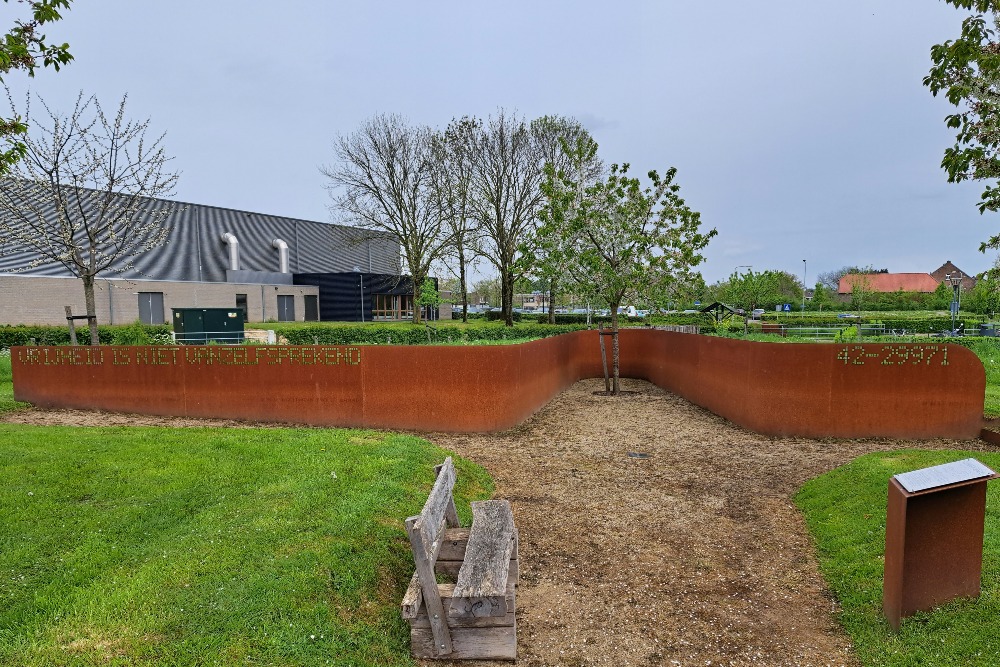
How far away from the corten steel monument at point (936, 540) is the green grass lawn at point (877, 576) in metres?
0.09

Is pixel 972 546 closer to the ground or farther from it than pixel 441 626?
farther from it

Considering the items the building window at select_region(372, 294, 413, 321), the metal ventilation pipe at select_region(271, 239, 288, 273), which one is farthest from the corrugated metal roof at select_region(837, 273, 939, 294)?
the metal ventilation pipe at select_region(271, 239, 288, 273)

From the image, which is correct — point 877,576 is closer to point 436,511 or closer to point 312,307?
point 436,511

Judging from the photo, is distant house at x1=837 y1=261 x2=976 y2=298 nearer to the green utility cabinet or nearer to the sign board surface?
the green utility cabinet

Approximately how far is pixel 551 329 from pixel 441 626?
24.0m

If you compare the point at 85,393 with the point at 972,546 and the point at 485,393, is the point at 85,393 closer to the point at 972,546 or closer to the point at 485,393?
the point at 485,393

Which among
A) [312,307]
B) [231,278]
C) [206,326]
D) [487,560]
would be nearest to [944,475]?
[487,560]

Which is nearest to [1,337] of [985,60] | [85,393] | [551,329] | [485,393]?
[85,393]

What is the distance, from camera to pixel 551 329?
1070 inches

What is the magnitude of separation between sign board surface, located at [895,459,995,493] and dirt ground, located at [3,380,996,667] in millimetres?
1096

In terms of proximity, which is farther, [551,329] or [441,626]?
[551,329]

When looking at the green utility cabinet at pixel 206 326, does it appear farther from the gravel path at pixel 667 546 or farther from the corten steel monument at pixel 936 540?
the corten steel monument at pixel 936 540

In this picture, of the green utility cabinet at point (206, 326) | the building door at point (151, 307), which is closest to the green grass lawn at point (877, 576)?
the green utility cabinet at point (206, 326)

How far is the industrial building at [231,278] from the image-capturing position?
2908 cm
